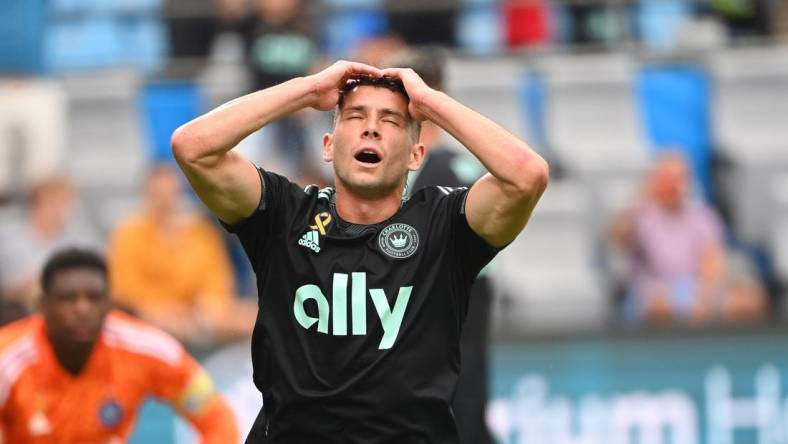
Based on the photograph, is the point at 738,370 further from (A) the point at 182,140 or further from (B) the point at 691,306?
(A) the point at 182,140

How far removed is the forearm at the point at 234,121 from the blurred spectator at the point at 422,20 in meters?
7.73

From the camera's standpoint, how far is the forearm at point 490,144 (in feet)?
16.1

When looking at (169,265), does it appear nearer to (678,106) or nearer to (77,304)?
(77,304)

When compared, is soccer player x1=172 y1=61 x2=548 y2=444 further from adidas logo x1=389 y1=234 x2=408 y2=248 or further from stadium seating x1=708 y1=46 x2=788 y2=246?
stadium seating x1=708 y1=46 x2=788 y2=246

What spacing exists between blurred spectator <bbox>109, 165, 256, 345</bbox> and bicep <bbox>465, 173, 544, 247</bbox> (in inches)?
224

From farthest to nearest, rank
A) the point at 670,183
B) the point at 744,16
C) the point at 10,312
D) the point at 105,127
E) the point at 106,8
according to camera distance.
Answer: the point at 106,8, the point at 744,16, the point at 105,127, the point at 670,183, the point at 10,312

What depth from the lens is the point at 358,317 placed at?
485 centimetres

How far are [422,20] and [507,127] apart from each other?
115 cm

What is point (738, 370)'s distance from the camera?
1056cm

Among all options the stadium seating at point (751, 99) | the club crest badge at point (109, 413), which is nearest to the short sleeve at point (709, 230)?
the stadium seating at point (751, 99)

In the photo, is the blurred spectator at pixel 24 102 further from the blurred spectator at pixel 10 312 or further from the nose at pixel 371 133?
the nose at pixel 371 133

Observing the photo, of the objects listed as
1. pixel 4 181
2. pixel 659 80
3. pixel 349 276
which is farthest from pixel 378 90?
pixel 659 80

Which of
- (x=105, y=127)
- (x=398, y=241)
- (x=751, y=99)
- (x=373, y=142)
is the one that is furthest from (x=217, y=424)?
(x=751, y=99)

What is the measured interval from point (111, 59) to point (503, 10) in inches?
138
